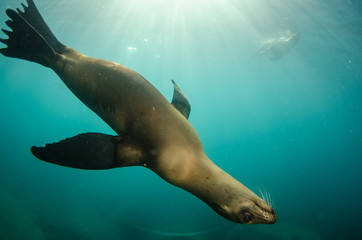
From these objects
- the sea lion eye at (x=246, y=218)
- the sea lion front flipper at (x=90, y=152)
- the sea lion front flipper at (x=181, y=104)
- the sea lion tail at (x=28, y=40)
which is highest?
the sea lion tail at (x=28, y=40)

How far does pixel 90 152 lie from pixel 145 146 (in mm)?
457

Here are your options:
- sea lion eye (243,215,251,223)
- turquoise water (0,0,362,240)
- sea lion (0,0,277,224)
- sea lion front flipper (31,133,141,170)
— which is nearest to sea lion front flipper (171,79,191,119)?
sea lion (0,0,277,224)

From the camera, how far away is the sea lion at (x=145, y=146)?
1.60 m

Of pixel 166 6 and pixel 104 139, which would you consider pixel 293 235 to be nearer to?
pixel 104 139

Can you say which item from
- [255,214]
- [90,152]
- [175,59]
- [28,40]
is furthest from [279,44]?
[90,152]

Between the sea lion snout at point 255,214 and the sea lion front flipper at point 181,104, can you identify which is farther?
the sea lion front flipper at point 181,104

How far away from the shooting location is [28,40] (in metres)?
2.39

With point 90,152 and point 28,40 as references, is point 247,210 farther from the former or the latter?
point 28,40

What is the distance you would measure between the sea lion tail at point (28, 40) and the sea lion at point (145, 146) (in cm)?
15

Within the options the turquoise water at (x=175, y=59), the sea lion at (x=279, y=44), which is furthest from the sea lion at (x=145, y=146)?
the sea lion at (x=279, y=44)

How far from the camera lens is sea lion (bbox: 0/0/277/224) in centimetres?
160

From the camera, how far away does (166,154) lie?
5.67 ft

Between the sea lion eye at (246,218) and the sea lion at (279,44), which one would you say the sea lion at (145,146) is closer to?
the sea lion eye at (246,218)

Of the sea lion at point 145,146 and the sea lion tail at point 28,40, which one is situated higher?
the sea lion tail at point 28,40
